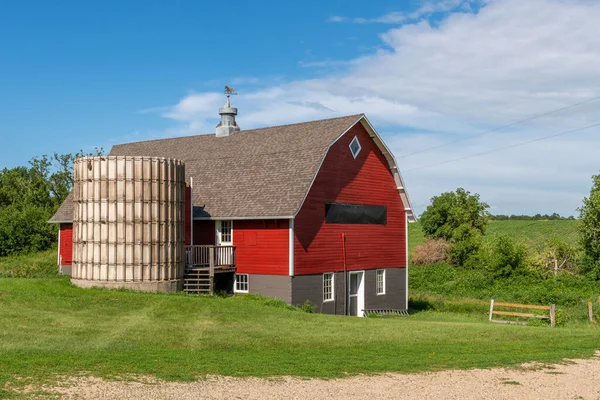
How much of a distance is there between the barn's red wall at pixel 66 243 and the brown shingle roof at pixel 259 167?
106 centimetres

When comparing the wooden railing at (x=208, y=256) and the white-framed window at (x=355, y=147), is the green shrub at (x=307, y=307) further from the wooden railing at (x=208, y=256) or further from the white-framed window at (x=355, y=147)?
the white-framed window at (x=355, y=147)

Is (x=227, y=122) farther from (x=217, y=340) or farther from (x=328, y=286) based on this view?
(x=217, y=340)

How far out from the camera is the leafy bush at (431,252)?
56906 millimetres

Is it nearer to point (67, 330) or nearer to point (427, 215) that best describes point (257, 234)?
point (67, 330)

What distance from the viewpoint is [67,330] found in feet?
63.1

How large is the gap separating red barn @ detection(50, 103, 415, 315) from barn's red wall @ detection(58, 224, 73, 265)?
A: 354 inches

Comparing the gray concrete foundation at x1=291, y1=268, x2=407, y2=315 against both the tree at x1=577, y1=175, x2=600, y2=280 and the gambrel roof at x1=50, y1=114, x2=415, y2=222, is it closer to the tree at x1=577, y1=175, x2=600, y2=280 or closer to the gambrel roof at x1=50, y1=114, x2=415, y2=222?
the gambrel roof at x1=50, y1=114, x2=415, y2=222

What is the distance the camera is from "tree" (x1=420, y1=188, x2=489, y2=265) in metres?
57.6

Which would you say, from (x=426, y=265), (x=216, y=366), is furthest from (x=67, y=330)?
(x=426, y=265)

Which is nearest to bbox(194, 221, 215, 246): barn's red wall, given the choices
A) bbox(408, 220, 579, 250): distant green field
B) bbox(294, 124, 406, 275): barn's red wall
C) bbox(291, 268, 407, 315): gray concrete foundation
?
bbox(294, 124, 406, 275): barn's red wall

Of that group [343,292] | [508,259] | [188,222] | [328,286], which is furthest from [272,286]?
[508,259]

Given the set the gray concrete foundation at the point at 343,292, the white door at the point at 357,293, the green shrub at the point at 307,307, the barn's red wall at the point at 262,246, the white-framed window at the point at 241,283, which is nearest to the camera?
the green shrub at the point at 307,307

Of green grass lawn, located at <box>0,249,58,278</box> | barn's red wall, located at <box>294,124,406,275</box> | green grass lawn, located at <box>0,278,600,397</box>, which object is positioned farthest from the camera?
green grass lawn, located at <box>0,249,58,278</box>

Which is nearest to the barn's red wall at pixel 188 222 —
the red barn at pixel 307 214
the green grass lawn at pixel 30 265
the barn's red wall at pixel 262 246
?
the red barn at pixel 307 214
